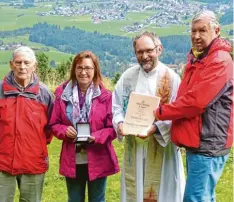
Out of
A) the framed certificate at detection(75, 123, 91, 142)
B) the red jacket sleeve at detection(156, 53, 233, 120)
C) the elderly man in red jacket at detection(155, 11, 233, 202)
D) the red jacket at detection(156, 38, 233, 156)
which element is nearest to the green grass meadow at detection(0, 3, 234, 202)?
the framed certificate at detection(75, 123, 91, 142)

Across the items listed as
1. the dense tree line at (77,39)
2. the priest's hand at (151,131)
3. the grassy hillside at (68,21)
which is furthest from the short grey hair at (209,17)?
the grassy hillside at (68,21)

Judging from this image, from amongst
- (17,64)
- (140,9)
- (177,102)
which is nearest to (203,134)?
(177,102)

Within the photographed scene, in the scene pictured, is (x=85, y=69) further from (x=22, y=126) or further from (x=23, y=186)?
(x=23, y=186)

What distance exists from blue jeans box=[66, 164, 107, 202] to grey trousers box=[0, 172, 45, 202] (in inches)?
12.3

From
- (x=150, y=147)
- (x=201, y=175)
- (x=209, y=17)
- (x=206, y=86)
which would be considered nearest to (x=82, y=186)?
(x=150, y=147)

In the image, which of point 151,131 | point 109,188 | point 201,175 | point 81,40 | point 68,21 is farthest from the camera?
point 68,21

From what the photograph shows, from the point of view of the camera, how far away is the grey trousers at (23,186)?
470 cm

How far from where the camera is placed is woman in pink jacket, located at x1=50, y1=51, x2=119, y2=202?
474cm

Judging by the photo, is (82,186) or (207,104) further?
(82,186)

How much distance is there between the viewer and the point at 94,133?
477 centimetres

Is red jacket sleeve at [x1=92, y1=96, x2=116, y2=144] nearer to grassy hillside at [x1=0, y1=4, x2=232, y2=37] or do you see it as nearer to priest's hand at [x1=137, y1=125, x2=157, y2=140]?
priest's hand at [x1=137, y1=125, x2=157, y2=140]

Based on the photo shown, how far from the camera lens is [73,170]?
4781 millimetres

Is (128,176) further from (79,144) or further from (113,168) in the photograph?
(79,144)

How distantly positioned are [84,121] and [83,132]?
0.11m
